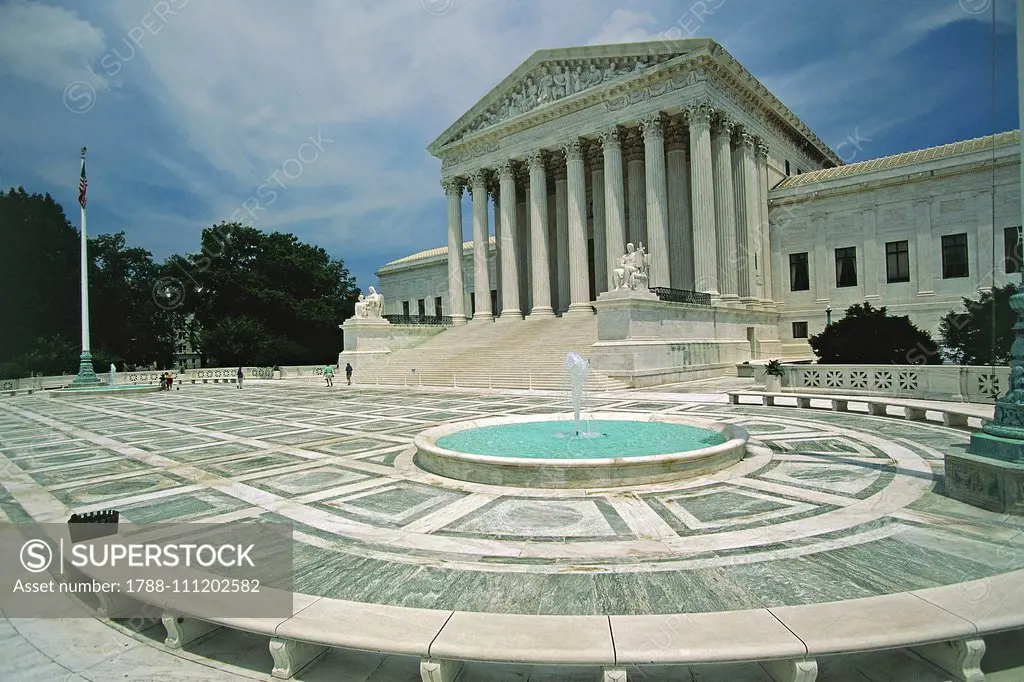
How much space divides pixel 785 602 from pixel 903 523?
8.80 feet

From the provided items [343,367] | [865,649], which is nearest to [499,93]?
[343,367]

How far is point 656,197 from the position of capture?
3294cm

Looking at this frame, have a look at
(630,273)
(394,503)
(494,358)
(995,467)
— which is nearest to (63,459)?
(394,503)

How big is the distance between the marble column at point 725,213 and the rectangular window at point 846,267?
25.9 ft

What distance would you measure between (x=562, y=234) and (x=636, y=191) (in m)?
6.56

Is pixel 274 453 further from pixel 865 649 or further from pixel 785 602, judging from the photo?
pixel 865 649

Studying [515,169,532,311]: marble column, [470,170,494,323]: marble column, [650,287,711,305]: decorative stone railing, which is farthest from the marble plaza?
[515,169,532,311]: marble column

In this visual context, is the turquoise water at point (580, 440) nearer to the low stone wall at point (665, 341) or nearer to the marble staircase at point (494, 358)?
the marble staircase at point (494, 358)

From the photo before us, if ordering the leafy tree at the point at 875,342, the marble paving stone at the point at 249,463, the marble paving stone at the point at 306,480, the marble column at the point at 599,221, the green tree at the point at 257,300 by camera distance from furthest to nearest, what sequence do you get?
1. the green tree at the point at 257,300
2. the marble column at the point at 599,221
3. the leafy tree at the point at 875,342
4. the marble paving stone at the point at 249,463
5. the marble paving stone at the point at 306,480

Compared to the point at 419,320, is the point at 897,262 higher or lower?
higher

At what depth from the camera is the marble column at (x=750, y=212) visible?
115ft

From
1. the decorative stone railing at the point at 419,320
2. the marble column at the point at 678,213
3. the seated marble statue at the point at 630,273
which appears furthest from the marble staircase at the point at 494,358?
the marble column at the point at 678,213

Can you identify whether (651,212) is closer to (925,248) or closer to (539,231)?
(539,231)

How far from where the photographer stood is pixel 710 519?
6035 millimetres
